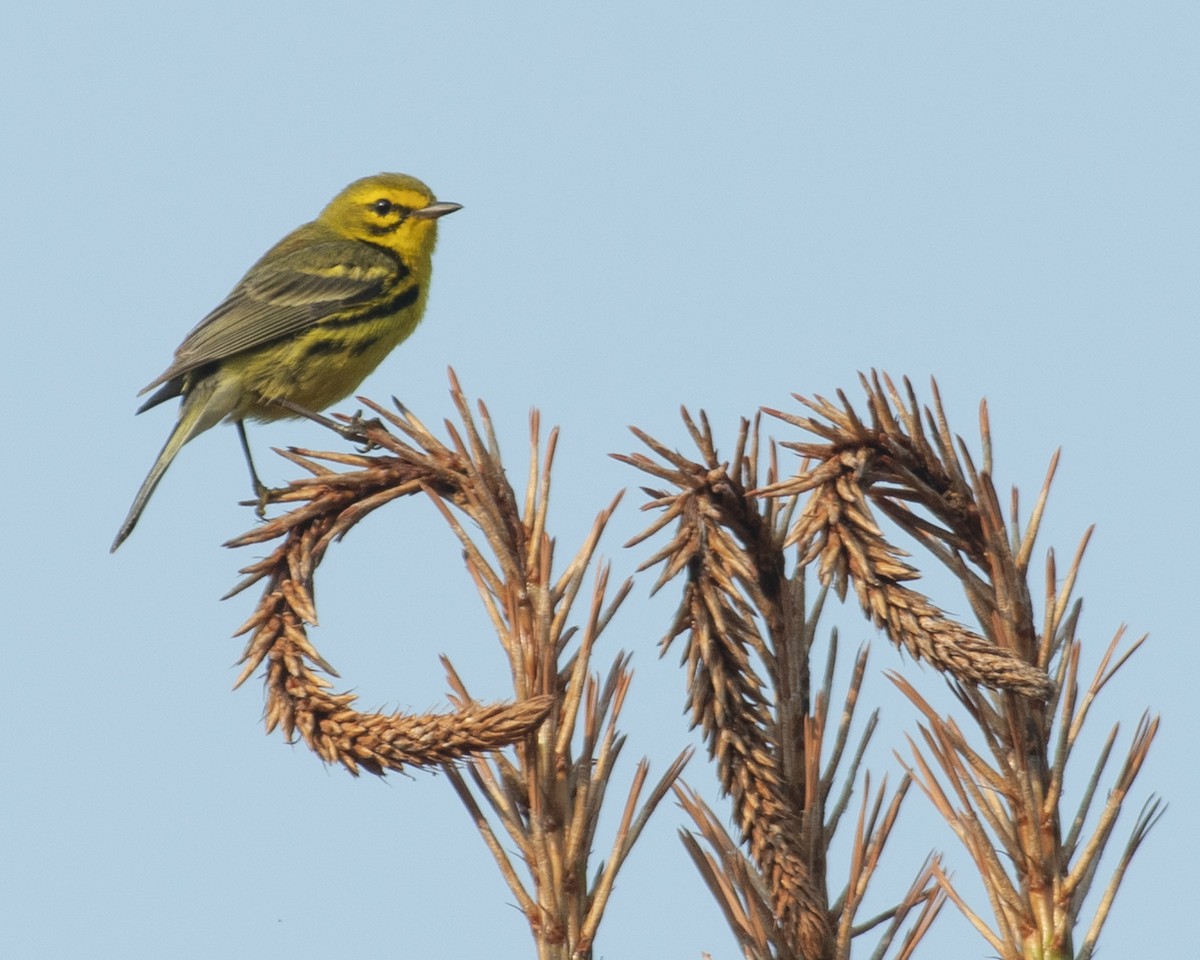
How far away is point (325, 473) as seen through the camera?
225cm

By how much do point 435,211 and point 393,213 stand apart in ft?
1.03

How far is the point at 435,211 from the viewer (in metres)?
7.16

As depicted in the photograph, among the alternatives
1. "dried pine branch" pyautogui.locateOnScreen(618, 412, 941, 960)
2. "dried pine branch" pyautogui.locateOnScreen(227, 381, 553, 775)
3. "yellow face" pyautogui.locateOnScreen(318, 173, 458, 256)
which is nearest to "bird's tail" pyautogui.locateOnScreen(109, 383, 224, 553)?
"yellow face" pyautogui.locateOnScreen(318, 173, 458, 256)

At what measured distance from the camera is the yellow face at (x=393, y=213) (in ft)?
23.6

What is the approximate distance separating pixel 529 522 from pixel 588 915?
592mm

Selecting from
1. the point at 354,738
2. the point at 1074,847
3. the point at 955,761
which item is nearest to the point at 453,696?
the point at 354,738

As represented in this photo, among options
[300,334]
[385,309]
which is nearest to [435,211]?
[385,309]

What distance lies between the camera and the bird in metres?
6.41

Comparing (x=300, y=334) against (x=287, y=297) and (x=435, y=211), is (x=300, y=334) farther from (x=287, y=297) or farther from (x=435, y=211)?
(x=435, y=211)

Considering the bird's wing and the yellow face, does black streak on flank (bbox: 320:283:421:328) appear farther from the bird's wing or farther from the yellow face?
the yellow face

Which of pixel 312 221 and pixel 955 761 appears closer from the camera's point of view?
pixel 955 761

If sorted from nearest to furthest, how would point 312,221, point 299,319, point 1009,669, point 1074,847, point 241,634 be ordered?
point 1009,669 < point 1074,847 < point 241,634 < point 299,319 < point 312,221

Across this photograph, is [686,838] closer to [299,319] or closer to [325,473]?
[325,473]

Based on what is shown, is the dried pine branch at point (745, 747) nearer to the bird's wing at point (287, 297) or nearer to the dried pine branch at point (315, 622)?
the dried pine branch at point (315, 622)
